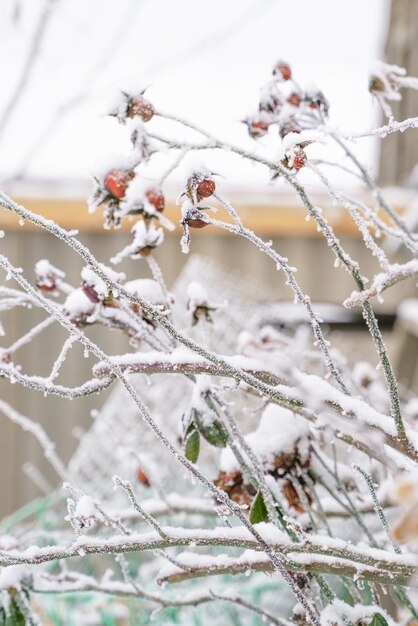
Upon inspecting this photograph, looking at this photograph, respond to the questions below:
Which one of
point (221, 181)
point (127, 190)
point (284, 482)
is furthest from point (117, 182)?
point (221, 181)

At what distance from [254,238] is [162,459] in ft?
3.25

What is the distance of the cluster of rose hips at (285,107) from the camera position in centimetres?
73

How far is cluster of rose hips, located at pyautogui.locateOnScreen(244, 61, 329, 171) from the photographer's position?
0.73 meters

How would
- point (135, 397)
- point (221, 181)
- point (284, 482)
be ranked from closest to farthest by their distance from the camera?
point (135, 397), point (284, 482), point (221, 181)

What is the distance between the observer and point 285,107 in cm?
76

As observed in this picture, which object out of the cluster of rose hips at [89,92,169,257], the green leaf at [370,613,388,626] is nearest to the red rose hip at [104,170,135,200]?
the cluster of rose hips at [89,92,169,257]

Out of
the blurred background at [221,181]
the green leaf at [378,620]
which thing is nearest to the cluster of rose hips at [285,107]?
the green leaf at [378,620]

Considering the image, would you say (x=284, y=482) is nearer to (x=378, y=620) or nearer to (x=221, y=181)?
(x=378, y=620)

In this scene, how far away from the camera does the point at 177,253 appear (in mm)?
3453

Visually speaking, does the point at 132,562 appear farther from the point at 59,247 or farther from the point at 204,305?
the point at 59,247

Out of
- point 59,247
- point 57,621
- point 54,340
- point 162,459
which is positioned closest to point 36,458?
point 54,340

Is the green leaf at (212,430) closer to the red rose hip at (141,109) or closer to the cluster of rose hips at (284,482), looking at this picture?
the cluster of rose hips at (284,482)

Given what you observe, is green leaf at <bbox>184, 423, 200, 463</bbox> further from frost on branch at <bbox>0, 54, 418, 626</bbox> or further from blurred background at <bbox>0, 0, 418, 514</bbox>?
blurred background at <bbox>0, 0, 418, 514</bbox>

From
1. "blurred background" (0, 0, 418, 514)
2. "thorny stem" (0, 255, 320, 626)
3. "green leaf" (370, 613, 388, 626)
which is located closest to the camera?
"thorny stem" (0, 255, 320, 626)
